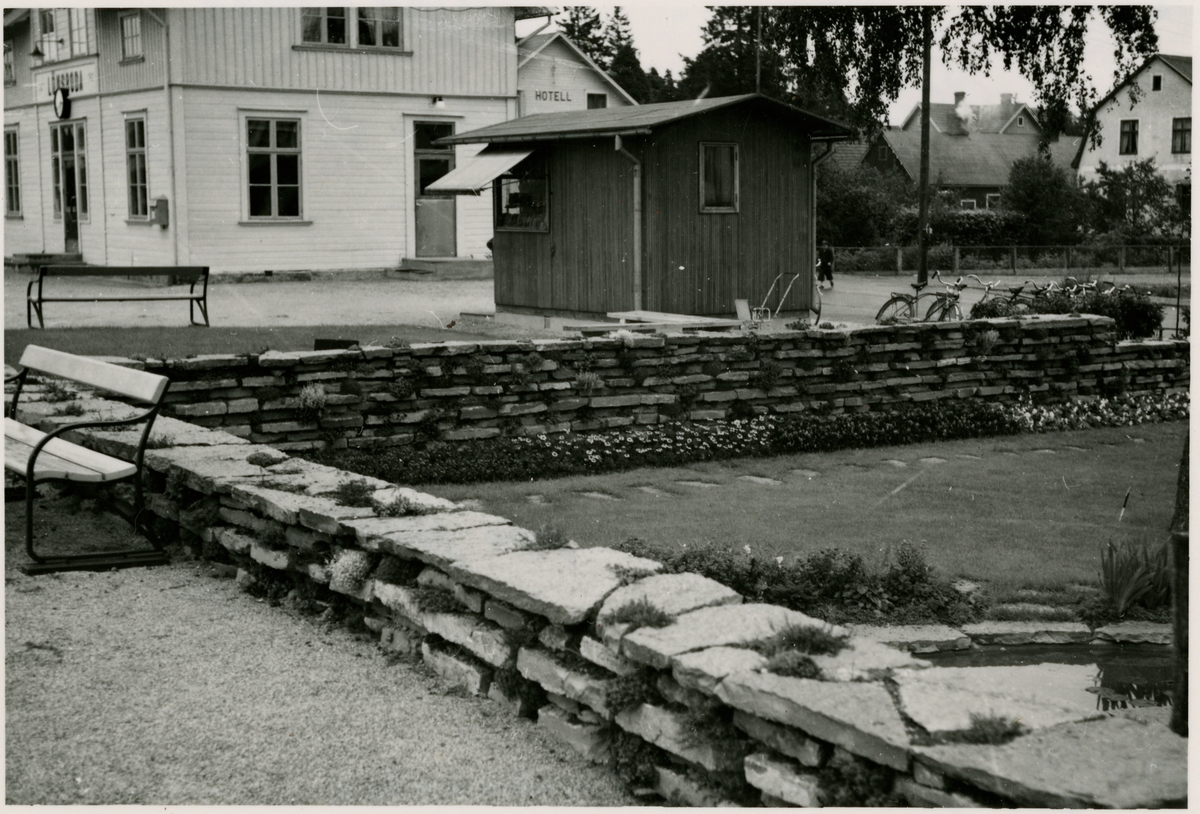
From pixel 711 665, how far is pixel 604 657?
0.49m

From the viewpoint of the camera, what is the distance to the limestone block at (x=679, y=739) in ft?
12.0

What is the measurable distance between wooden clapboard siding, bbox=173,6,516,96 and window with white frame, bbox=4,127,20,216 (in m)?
8.80

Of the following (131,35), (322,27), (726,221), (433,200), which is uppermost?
(322,27)

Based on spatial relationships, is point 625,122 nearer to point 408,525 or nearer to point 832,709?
point 408,525

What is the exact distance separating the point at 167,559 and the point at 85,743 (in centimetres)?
224

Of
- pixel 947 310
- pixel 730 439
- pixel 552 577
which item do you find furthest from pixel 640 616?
pixel 947 310

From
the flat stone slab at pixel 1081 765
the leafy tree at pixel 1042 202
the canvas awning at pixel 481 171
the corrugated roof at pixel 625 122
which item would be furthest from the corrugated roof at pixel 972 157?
the flat stone slab at pixel 1081 765

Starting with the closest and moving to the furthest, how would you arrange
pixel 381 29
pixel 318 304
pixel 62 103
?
pixel 318 304 → pixel 381 29 → pixel 62 103

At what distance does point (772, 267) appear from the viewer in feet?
61.5

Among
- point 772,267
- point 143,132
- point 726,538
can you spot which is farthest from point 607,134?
point 143,132

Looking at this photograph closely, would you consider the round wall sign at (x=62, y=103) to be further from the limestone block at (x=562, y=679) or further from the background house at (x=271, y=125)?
the limestone block at (x=562, y=679)

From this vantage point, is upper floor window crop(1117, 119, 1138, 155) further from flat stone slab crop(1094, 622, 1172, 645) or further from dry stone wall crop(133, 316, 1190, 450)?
flat stone slab crop(1094, 622, 1172, 645)

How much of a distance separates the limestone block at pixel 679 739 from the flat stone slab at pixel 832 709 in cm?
16

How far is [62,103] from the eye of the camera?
28.5 m
